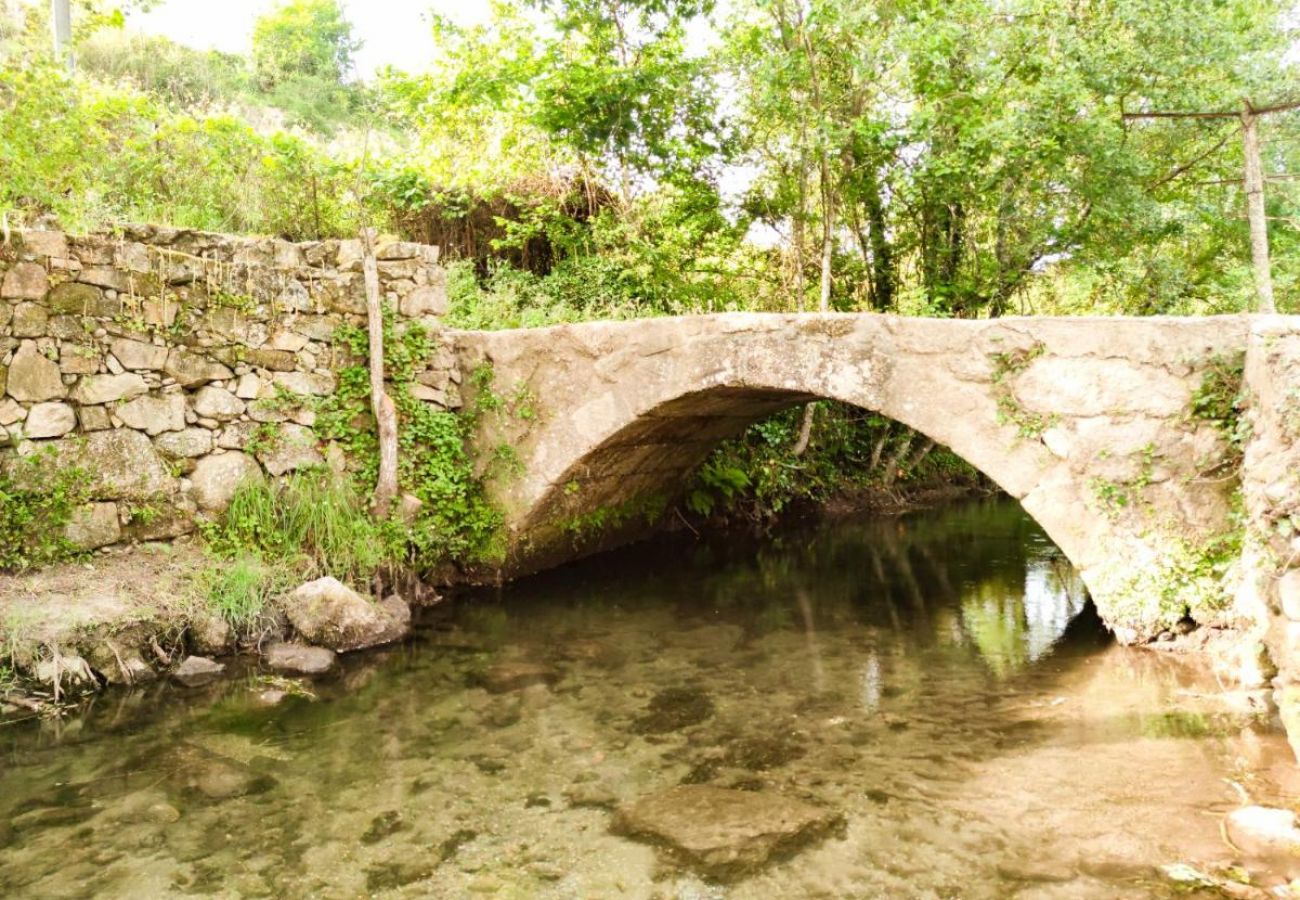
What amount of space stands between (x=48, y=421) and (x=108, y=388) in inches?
15.2

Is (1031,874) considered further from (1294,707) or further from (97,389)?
(97,389)

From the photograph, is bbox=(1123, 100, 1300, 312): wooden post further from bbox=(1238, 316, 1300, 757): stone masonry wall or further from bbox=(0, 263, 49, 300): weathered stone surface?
bbox=(0, 263, 49, 300): weathered stone surface

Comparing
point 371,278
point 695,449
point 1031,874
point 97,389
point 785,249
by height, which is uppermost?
point 785,249

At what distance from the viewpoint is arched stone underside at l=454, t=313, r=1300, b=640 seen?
16.7 ft

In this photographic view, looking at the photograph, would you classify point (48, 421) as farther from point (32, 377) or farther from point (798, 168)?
point (798, 168)

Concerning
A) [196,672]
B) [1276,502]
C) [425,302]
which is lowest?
[196,672]

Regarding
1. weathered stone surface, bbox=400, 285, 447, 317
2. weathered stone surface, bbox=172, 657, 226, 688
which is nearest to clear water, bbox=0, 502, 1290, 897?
weathered stone surface, bbox=172, 657, 226, 688

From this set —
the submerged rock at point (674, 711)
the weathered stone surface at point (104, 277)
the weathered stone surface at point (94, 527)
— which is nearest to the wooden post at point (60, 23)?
the weathered stone surface at point (104, 277)

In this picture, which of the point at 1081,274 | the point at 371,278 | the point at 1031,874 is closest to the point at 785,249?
the point at 1081,274

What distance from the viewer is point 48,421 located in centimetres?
562

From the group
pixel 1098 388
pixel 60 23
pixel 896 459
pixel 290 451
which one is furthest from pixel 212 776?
pixel 896 459

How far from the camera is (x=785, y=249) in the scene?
35.3 ft

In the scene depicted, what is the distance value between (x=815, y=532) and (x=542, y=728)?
6052mm

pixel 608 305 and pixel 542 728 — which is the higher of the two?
pixel 608 305
